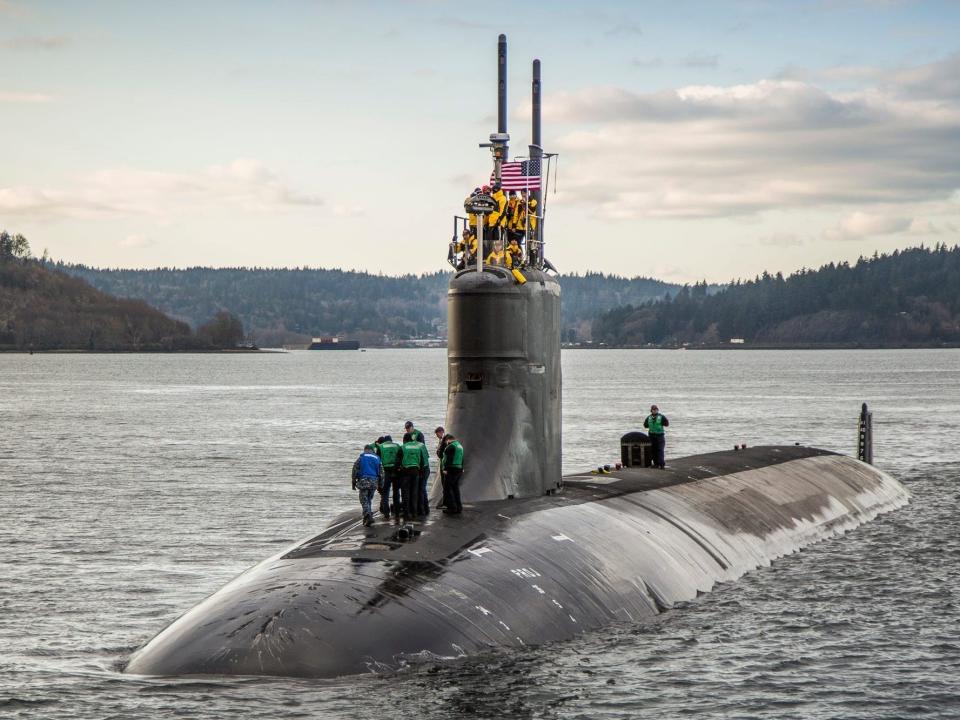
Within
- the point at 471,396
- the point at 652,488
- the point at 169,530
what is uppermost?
the point at 471,396

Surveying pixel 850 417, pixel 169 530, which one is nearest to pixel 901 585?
pixel 169 530

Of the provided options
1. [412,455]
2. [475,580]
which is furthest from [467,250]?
[475,580]

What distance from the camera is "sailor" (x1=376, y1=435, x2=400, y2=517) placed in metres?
21.4

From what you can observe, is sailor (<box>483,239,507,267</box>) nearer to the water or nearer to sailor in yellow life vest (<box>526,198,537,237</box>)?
sailor in yellow life vest (<box>526,198,537,237</box>)

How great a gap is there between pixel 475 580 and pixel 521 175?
883cm

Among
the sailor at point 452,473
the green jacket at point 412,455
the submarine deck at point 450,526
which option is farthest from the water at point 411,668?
the green jacket at point 412,455

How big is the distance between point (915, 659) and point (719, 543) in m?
5.55

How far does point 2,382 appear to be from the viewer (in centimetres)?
16888

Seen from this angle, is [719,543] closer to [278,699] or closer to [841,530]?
[841,530]

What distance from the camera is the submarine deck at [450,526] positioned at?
19.2 metres

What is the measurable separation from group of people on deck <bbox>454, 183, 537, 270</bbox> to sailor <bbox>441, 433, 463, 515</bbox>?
12.5ft

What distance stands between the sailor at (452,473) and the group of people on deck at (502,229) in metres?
3.82

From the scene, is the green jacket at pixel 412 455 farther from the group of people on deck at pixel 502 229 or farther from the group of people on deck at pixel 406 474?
the group of people on deck at pixel 502 229

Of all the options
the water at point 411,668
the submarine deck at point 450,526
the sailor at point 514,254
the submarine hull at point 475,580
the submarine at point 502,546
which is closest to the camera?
the submarine hull at point 475,580
